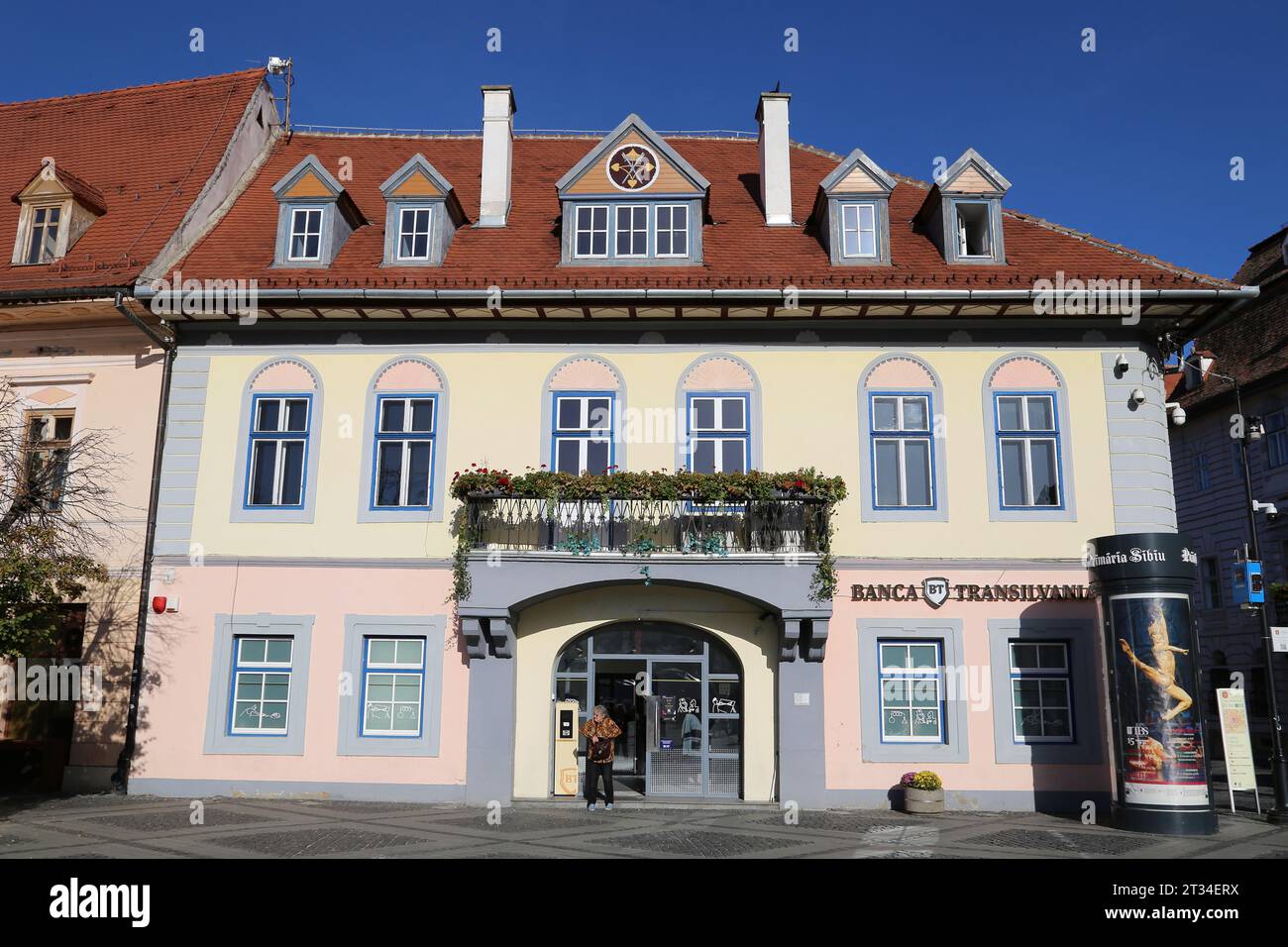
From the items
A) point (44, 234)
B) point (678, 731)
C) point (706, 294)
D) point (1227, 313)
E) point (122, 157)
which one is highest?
point (122, 157)

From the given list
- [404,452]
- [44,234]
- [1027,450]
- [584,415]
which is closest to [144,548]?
[404,452]

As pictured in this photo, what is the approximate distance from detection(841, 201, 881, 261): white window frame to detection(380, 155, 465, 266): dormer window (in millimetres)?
6932

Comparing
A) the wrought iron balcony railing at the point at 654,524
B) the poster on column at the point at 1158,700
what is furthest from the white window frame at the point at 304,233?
the poster on column at the point at 1158,700

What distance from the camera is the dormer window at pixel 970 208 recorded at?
17953 mm

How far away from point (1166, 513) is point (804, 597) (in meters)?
6.18

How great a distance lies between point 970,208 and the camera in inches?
720

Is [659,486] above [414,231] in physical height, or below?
below

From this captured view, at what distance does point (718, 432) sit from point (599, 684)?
→ 178 inches

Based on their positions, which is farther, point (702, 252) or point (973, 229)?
point (973, 229)

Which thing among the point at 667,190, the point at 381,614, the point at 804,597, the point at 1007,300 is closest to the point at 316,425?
the point at 381,614

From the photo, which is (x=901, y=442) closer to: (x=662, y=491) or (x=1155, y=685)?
(x=662, y=491)

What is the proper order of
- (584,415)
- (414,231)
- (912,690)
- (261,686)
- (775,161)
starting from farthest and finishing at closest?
(775,161) < (414,231) < (584,415) < (261,686) < (912,690)

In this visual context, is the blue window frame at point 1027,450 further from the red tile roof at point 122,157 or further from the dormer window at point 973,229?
the red tile roof at point 122,157

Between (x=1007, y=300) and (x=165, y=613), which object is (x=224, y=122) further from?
(x=1007, y=300)
